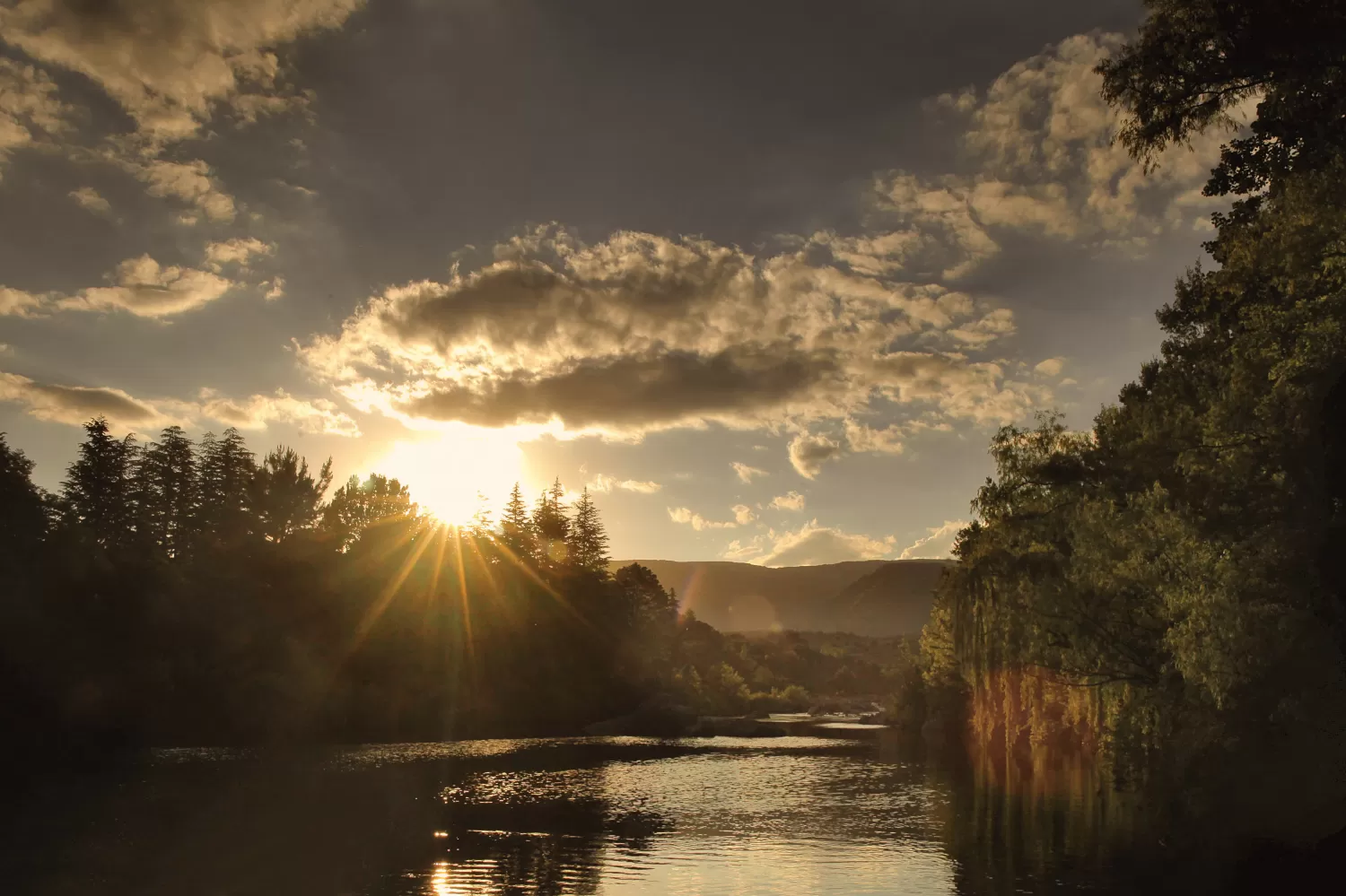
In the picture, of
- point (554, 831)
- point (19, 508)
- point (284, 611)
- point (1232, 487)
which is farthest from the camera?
point (284, 611)

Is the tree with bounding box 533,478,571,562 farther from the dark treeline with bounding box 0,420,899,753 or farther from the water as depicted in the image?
the water

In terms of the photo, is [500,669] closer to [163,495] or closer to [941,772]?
[163,495]

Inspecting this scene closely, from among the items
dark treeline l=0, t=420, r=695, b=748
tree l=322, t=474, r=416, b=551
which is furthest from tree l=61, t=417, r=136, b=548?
tree l=322, t=474, r=416, b=551

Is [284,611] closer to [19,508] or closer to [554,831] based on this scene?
[19,508]

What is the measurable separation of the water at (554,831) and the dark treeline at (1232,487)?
6021 millimetres

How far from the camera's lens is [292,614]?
98.1 metres

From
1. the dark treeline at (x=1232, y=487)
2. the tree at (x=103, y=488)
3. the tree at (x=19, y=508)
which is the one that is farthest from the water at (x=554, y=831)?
the tree at (x=103, y=488)

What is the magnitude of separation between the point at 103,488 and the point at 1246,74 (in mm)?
115511

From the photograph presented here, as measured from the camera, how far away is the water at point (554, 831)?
28062 millimetres

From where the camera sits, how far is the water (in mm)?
28062

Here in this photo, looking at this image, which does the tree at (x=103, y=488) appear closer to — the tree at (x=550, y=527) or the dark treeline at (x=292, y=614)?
the dark treeline at (x=292, y=614)

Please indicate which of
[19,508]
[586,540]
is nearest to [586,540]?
[586,540]

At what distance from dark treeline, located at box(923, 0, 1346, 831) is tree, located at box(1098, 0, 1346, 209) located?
0.04 m

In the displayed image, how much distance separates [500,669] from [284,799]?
234 ft
